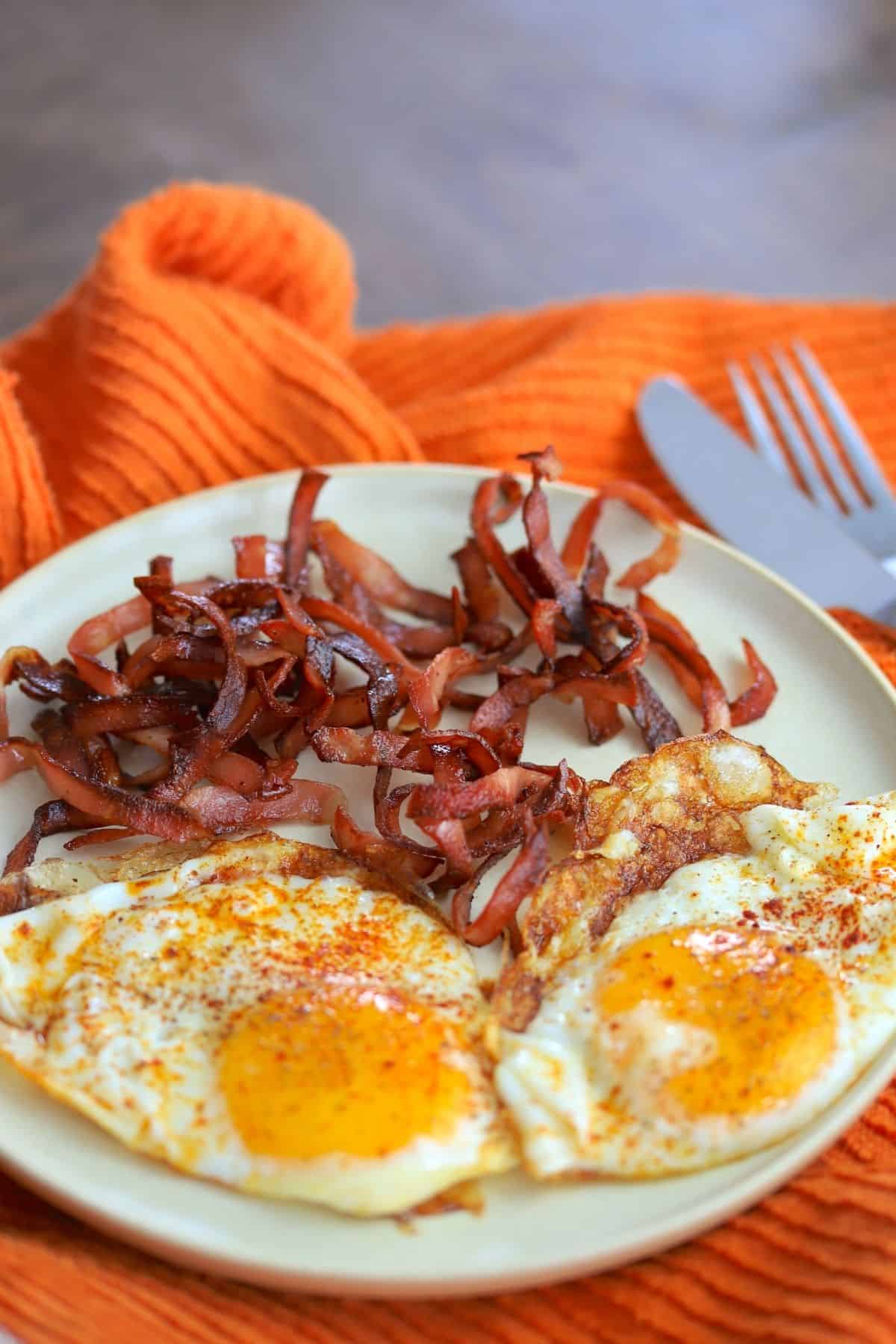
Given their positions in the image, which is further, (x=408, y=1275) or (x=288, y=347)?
(x=288, y=347)

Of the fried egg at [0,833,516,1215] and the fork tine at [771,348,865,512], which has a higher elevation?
the fork tine at [771,348,865,512]

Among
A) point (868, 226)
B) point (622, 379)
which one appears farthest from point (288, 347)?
point (868, 226)

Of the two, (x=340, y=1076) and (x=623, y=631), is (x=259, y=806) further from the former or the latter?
(x=623, y=631)

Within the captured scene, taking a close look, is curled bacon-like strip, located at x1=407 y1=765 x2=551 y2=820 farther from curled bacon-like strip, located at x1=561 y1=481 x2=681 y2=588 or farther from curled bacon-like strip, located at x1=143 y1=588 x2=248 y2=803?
curled bacon-like strip, located at x1=561 y1=481 x2=681 y2=588

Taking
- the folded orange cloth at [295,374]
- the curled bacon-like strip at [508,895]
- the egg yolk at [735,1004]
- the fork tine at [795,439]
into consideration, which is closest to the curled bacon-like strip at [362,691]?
the curled bacon-like strip at [508,895]

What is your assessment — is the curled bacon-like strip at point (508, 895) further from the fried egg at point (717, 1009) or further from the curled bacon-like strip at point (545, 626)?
the curled bacon-like strip at point (545, 626)

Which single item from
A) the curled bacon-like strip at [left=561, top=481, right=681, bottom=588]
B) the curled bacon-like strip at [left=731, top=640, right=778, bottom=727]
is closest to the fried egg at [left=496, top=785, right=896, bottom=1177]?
the curled bacon-like strip at [left=731, top=640, right=778, bottom=727]

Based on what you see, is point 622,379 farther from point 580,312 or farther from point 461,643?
point 461,643
